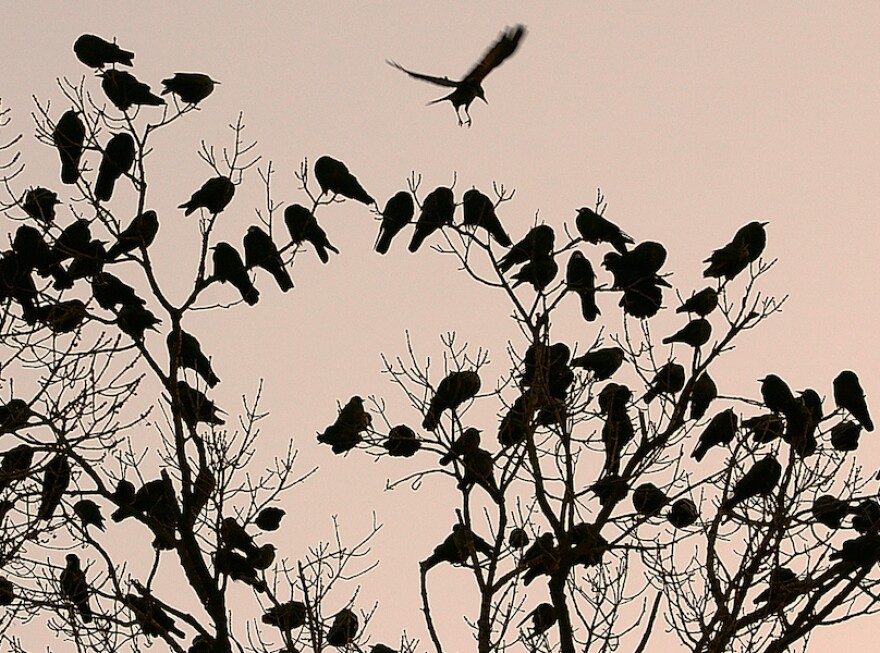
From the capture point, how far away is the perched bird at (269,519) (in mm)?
9195

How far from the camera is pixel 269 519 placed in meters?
9.23

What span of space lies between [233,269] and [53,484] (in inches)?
72.9

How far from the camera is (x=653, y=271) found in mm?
9414

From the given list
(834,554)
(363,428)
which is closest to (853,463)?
(834,554)

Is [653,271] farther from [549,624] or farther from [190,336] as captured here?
[190,336]

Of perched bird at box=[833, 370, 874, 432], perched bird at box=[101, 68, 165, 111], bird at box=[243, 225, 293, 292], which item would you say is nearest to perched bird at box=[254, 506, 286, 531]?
bird at box=[243, 225, 293, 292]

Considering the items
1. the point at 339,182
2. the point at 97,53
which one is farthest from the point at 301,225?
the point at 97,53

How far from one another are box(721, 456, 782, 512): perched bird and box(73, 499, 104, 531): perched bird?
3692 millimetres

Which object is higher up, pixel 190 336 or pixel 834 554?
pixel 190 336

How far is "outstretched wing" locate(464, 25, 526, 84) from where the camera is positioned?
7.05 meters

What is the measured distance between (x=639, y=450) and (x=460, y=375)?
42.9 inches

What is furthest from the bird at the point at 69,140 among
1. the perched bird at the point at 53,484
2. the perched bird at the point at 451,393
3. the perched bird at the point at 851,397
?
the perched bird at the point at 851,397

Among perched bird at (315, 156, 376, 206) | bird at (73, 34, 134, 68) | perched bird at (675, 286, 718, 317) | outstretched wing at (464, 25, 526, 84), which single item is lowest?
outstretched wing at (464, 25, 526, 84)

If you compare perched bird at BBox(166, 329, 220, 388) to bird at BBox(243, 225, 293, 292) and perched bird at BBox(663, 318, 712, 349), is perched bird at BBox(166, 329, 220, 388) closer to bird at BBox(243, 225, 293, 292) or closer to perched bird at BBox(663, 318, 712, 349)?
bird at BBox(243, 225, 293, 292)
